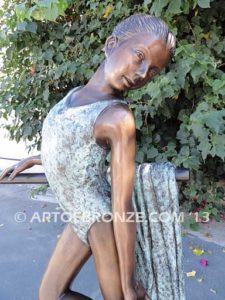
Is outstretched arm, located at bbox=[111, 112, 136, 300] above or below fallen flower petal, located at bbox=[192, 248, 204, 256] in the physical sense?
above

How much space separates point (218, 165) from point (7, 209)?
2184mm

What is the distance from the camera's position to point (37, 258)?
286 cm

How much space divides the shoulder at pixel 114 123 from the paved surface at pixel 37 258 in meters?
1.58

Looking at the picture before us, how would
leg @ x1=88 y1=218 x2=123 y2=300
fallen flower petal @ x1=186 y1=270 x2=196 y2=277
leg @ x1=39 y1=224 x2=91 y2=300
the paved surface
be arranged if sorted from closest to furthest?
leg @ x1=88 y1=218 x2=123 y2=300, leg @ x1=39 y1=224 x2=91 y2=300, the paved surface, fallen flower petal @ x1=186 y1=270 x2=196 y2=277

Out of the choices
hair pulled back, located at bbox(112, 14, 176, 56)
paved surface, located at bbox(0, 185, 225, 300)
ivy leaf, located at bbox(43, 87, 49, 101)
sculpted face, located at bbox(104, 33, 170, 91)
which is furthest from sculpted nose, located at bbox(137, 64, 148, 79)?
ivy leaf, located at bbox(43, 87, 49, 101)

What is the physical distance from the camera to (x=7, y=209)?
385 cm

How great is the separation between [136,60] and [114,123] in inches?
8.7

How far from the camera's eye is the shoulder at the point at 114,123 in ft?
3.52

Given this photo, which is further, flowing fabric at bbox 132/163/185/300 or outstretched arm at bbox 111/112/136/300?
flowing fabric at bbox 132/163/185/300

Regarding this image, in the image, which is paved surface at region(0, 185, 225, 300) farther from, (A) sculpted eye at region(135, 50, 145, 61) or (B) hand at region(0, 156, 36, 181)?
(A) sculpted eye at region(135, 50, 145, 61)

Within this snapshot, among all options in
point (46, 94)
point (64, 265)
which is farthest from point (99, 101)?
point (46, 94)

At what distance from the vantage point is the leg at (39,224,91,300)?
4.26 ft

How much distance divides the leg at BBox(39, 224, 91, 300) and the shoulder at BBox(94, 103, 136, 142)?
422 mm

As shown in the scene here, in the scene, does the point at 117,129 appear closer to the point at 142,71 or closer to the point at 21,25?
the point at 142,71
